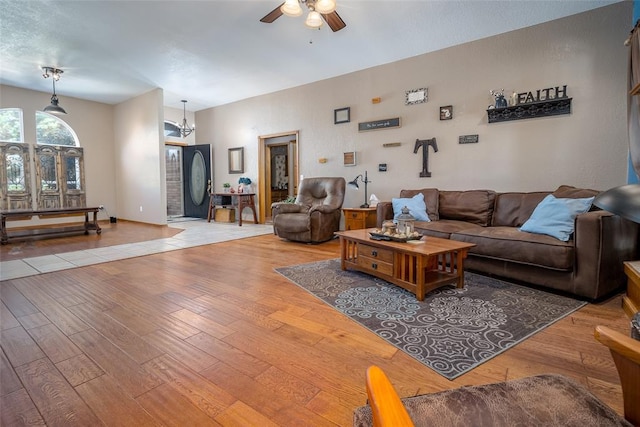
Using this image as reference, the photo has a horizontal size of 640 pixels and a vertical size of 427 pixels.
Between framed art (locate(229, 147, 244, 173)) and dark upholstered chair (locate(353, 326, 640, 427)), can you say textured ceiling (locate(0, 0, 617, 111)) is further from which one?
dark upholstered chair (locate(353, 326, 640, 427))

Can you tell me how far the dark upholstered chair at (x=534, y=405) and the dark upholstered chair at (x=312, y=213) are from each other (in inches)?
158

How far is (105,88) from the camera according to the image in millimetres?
6379

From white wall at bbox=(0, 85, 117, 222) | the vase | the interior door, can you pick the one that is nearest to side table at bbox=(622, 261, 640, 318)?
the vase

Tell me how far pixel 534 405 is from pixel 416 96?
181 inches

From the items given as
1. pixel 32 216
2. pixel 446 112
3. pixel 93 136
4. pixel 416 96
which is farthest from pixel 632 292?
pixel 93 136

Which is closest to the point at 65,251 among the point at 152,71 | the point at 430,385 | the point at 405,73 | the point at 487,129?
the point at 152,71

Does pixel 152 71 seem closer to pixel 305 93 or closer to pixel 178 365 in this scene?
pixel 305 93

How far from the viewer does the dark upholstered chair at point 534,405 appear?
26.7 inches

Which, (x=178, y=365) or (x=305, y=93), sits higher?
(x=305, y=93)

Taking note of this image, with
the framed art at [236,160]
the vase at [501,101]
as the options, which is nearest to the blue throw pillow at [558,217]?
the vase at [501,101]

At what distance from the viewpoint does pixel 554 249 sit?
247 centimetres

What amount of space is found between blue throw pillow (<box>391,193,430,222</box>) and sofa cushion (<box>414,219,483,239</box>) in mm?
217

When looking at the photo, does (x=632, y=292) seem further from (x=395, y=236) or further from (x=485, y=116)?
(x=485, y=116)

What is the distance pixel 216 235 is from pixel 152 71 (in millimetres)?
3076
